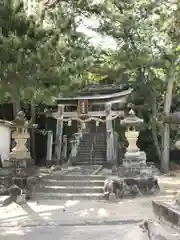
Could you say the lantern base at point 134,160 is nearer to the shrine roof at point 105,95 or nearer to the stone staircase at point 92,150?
the stone staircase at point 92,150

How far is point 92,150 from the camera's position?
63.7 ft

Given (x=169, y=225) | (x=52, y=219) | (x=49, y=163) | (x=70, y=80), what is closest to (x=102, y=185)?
(x=52, y=219)

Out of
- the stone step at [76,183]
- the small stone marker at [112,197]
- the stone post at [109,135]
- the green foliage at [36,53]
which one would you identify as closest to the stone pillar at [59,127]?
the stone post at [109,135]

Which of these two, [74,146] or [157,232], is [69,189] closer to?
[157,232]

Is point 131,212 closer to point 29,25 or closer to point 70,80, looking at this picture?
point 70,80

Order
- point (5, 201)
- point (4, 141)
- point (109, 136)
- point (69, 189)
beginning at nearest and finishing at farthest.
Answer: point (5, 201) → point (69, 189) → point (4, 141) → point (109, 136)

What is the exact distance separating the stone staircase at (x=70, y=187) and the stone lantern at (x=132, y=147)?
123 centimetres

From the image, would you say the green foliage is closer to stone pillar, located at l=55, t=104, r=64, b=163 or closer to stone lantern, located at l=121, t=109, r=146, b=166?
stone lantern, located at l=121, t=109, r=146, b=166

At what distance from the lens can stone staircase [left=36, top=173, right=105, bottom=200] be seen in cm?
1095

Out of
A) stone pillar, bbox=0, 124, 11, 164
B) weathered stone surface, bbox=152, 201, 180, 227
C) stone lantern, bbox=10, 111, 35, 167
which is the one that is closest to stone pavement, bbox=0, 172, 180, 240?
weathered stone surface, bbox=152, 201, 180, 227

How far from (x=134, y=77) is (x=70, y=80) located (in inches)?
425

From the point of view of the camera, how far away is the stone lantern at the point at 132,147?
1269 cm

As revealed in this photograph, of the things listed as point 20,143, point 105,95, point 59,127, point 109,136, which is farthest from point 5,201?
point 105,95

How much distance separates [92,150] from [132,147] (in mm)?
6411
